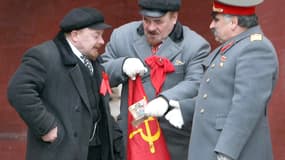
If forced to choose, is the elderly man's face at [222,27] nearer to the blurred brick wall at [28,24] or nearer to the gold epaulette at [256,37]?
the gold epaulette at [256,37]

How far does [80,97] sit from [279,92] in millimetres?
2104

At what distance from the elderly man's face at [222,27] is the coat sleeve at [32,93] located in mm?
1086

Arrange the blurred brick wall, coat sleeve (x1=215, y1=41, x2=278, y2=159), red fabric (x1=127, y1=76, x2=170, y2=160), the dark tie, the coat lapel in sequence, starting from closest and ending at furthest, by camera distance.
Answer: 1. coat sleeve (x1=215, y1=41, x2=278, y2=159)
2. the coat lapel
3. the dark tie
4. red fabric (x1=127, y1=76, x2=170, y2=160)
5. the blurred brick wall

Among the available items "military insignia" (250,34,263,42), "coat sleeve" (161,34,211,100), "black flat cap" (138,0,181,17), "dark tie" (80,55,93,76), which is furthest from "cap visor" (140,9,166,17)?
"military insignia" (250,34,263,42)

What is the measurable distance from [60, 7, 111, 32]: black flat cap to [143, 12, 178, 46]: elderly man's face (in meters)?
0.49

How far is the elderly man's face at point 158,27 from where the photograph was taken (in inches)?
255

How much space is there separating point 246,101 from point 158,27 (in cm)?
121

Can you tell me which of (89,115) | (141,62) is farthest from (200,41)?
(89,115)

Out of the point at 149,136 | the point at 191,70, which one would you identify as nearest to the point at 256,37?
the point at 191,70

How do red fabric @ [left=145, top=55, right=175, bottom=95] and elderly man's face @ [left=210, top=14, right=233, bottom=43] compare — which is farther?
red fabric @ [left=145, top=55, right=175, bottom=95]

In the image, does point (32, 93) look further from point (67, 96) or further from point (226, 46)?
point (226, 46)

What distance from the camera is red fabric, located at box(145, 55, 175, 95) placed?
21.2 feet

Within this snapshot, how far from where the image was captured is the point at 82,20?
599 cm

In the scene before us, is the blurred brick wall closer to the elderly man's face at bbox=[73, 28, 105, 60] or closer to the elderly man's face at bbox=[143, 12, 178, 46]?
the elderly man's face at bbox=[143, 12, 178, 46]
